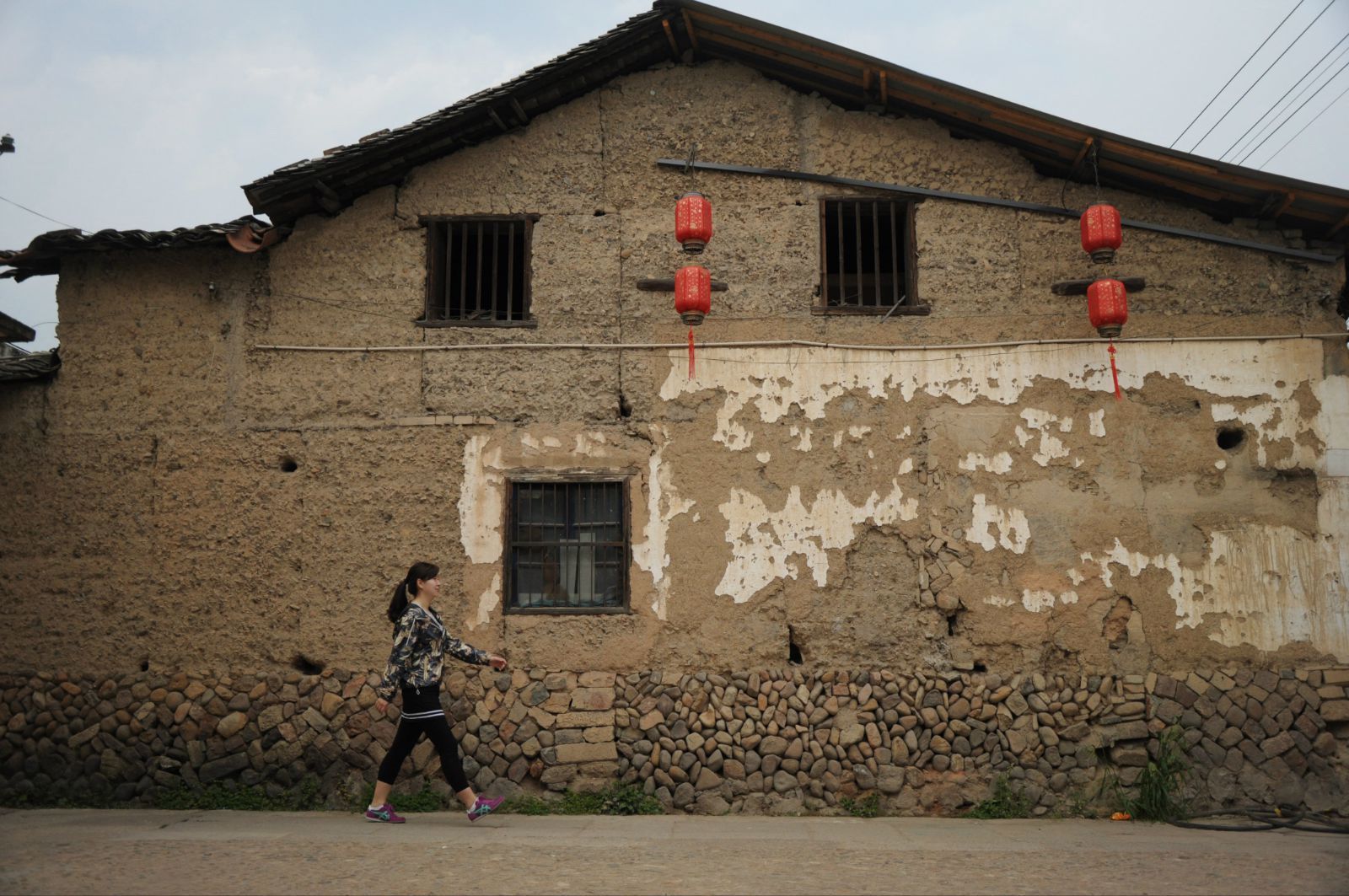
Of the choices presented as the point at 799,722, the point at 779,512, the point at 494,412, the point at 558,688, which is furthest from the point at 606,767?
the point at 494,412

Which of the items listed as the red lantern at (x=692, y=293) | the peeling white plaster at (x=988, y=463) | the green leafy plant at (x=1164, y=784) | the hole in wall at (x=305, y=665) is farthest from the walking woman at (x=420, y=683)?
the green leafy plant at (x=1164, y=784)

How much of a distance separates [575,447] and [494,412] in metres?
0.79

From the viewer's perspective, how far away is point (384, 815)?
290 inches

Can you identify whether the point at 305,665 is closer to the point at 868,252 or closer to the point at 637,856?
the point at 637,856

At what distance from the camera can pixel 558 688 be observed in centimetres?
826

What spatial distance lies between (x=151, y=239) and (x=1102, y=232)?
8.02 metres

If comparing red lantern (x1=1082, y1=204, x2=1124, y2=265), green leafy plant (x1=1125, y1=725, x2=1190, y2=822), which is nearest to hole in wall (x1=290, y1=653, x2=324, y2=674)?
green leafy plant (x1=1125, y1=725, x2=1190, y2=822)

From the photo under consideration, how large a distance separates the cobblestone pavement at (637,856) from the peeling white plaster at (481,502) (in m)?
2.13

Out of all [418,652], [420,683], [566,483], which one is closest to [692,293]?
[566,483]

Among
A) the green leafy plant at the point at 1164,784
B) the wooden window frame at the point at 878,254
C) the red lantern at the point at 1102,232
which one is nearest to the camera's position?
the green leafy plant at the point at 1164,784

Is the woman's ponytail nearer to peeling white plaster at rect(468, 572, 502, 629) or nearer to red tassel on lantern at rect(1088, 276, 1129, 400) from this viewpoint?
peeling white plaster at rect(468, 572, 502, 629)

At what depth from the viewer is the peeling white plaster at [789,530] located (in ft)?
27.6

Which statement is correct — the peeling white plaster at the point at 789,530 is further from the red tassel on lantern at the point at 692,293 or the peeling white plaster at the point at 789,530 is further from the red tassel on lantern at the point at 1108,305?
the red tassel on lantern at the point at 1108,305

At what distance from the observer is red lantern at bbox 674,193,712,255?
27.6 feet
